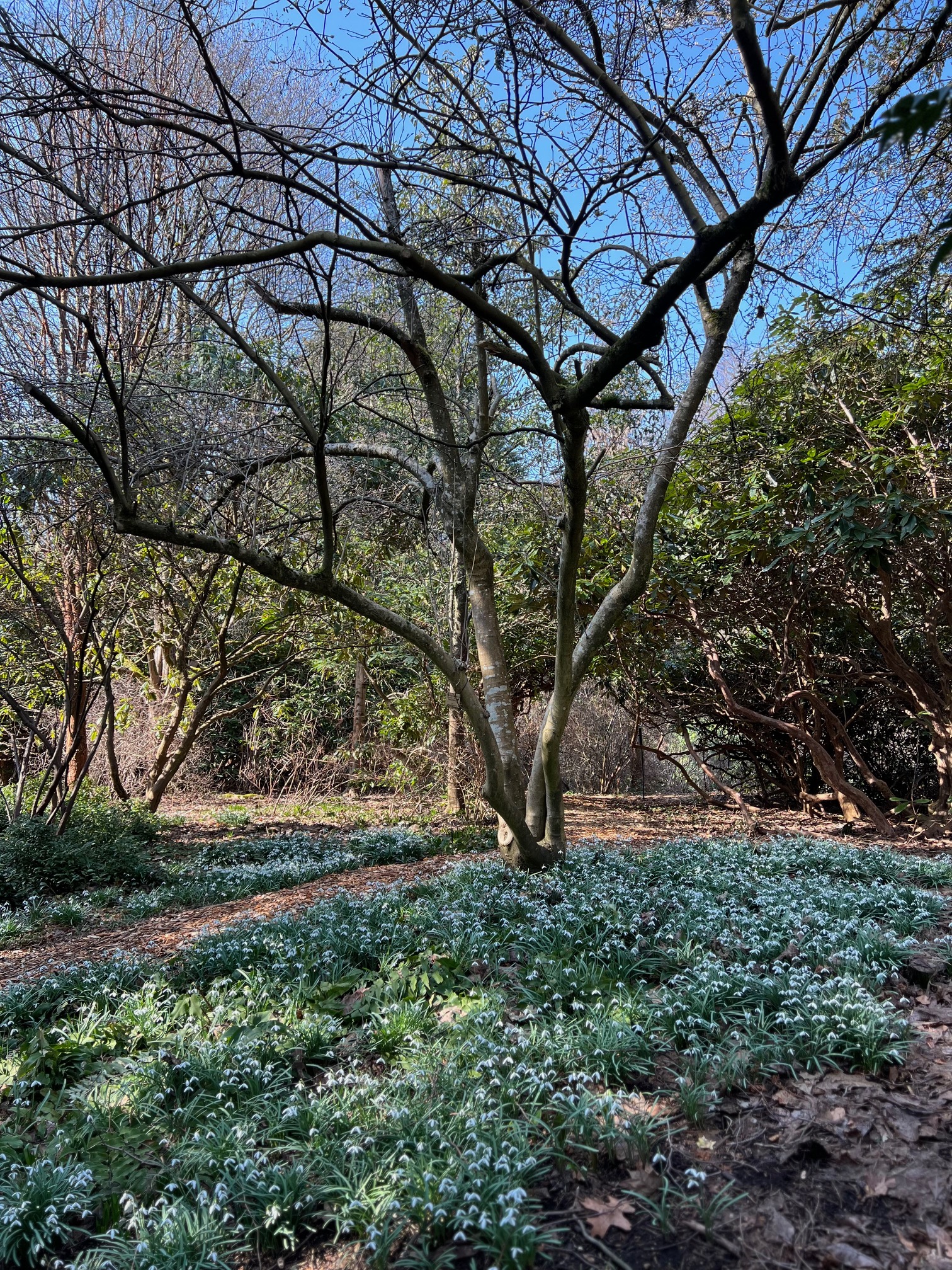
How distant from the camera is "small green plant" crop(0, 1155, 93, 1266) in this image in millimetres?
2244

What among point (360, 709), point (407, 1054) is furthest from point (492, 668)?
point (360, 709)

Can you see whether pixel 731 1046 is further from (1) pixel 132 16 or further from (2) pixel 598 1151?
(1) pixel 132 16

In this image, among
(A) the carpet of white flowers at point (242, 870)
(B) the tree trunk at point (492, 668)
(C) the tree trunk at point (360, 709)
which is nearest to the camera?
(B) the tree trunk at point (492, 668)

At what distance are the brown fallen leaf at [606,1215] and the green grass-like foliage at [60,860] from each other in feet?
19.4

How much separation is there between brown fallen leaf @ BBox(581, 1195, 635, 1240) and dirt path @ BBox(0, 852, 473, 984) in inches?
121

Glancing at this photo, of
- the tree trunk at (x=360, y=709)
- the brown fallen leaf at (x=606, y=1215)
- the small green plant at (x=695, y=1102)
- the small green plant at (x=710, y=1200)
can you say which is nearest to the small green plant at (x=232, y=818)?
the tree trunk at (x=360, y=709)

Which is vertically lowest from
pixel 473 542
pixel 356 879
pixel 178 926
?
pixel 178 926

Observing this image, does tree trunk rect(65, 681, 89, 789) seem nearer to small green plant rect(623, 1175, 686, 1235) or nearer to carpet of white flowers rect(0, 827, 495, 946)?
carpet of white flowers rect(0, 827, 495, 946)

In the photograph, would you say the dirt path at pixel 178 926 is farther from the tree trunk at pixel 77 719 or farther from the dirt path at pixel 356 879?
the tree trunk at pixel 77 719

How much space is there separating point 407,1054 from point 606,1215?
1.05 m

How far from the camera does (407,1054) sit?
3004 millimetres

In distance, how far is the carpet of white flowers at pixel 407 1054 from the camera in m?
2.23

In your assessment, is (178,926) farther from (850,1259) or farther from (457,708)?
(850,1259)

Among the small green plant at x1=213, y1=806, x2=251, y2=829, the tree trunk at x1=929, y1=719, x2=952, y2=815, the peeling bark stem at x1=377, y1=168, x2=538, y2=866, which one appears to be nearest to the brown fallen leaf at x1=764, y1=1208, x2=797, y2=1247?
the peeling bark stem at x1=377, y1=168, x2=538, y2=866
